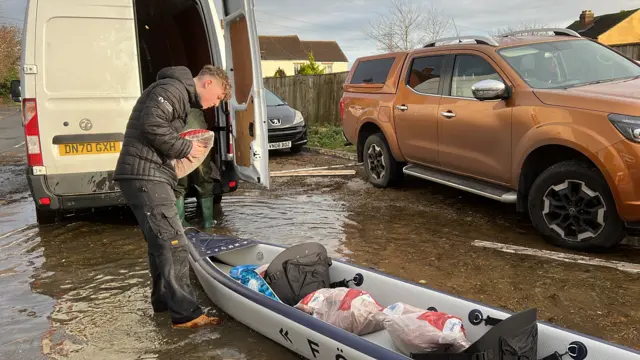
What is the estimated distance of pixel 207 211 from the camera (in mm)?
6461

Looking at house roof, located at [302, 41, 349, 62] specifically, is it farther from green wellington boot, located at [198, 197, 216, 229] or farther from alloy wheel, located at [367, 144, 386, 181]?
green wellington boot, located at [198, 197, 216, 229]

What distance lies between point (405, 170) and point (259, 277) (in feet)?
13.4

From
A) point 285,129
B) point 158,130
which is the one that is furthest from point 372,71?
point 158,130

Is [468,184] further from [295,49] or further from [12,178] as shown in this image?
[295,49]

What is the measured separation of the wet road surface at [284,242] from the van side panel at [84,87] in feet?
2.89

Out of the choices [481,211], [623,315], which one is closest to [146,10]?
[481,211]

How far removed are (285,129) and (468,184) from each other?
21.4ft

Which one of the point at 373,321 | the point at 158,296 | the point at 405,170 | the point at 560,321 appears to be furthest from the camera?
the point at 405,170

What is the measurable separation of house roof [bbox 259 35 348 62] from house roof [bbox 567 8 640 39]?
29.6m

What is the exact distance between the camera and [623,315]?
3.85 metres

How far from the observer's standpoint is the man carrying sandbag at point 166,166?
3.70 meters

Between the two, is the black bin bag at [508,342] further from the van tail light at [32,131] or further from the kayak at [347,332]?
the van tail light at [32,131]

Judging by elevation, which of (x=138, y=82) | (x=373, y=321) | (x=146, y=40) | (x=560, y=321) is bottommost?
(x=560, y=321)

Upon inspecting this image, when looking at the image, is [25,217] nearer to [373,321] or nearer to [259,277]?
[259,277]
